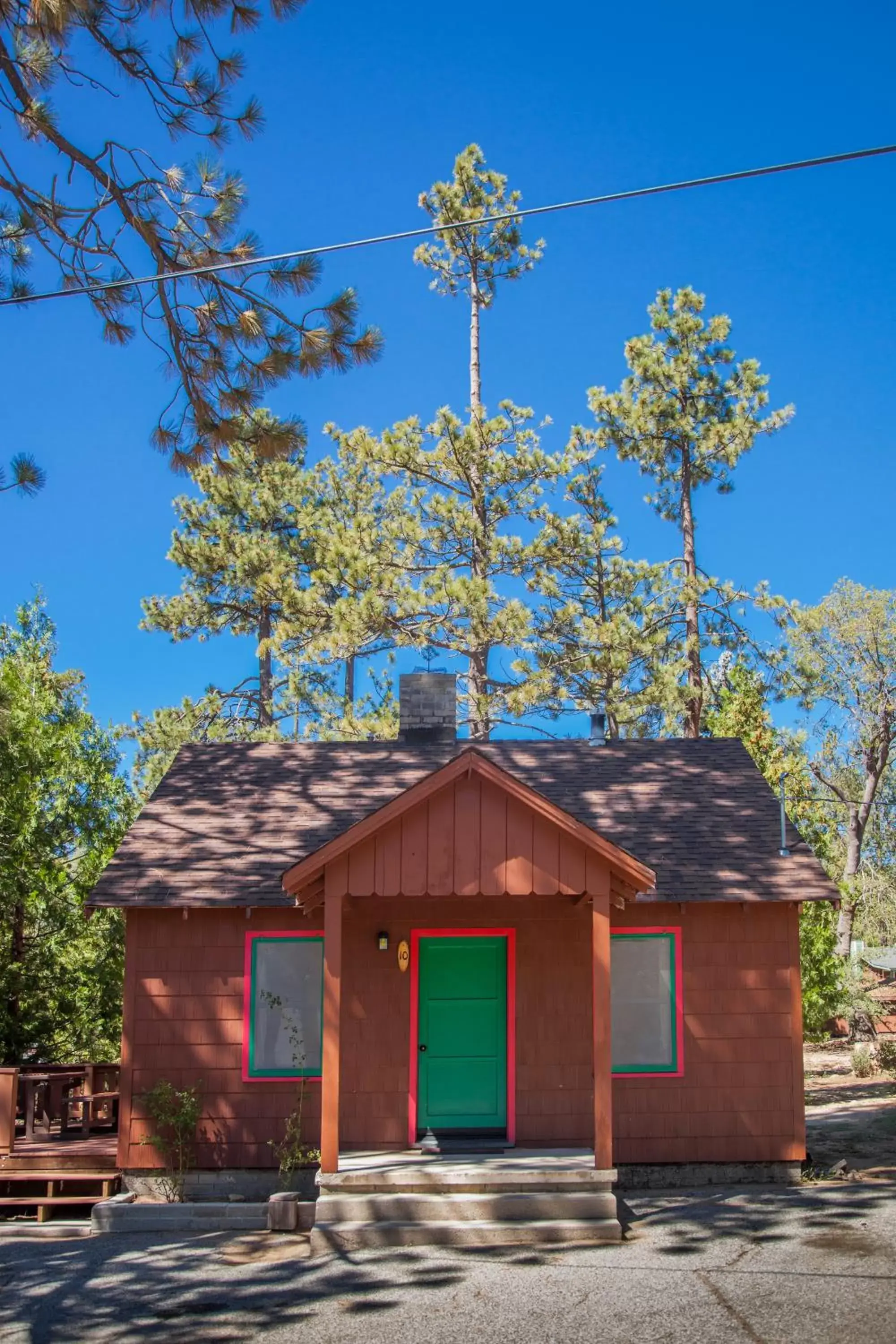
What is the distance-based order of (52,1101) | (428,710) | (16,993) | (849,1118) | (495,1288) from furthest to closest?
(16,993), (849,1118), (428,710), (52,1101), (495,1288)

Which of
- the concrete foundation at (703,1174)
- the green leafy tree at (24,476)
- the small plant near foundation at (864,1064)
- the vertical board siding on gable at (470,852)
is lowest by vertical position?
the small plant near foundation at (864,1064)

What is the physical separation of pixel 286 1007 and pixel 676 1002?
3640mm

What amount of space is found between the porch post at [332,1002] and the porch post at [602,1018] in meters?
2.02

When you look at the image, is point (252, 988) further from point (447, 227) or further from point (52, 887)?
point (447, 227)

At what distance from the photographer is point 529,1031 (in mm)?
11188

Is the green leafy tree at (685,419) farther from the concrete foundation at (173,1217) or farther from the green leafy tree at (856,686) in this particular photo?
the concrete foundation at (173,1217)

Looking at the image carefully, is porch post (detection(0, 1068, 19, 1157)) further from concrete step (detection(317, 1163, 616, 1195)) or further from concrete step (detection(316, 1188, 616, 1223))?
concrete step (detection(316, 1188, 616, 1223))

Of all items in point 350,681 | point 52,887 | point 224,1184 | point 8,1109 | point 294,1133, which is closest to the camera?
point 294,1133

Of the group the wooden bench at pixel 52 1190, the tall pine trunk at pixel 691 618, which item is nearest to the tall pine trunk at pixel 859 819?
the tall pine trunk at pixel 691 618

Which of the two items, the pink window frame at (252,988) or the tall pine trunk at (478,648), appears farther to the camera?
the tall pine trunk at (478,648)

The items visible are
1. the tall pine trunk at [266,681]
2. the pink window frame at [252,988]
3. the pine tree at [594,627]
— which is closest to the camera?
the pink window frame at [252,988]

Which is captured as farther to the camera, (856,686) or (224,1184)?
(856,686)

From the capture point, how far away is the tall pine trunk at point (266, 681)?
28.2 m

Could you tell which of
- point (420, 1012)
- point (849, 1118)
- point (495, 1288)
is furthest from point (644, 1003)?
point (849, 1118)
